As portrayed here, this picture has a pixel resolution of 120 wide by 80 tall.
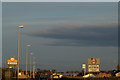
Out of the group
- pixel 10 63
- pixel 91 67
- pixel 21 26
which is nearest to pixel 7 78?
pixel 10 63

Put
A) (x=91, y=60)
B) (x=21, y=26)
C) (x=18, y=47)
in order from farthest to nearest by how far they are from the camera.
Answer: (x=18, y=47) → (x=21, y=26) → (x=91, y=60)

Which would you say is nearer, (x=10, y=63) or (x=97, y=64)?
(x=97, y=64)

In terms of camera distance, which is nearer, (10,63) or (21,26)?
(21,26)

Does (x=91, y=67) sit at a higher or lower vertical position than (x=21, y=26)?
lower

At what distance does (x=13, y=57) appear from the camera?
53844mm

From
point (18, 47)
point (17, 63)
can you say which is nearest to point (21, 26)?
point (18, 47)

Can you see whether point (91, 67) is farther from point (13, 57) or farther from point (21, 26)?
point (13, 57)

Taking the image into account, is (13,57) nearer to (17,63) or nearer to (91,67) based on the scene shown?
(17,63)

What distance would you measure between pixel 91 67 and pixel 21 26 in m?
12.7

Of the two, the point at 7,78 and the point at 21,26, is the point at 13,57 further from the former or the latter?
the point at 21,26

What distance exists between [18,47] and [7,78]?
4.95 metres

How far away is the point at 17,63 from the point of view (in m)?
53.0

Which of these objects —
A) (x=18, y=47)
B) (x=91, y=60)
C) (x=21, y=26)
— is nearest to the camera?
(x=91, y=60)

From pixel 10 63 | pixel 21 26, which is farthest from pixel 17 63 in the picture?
pixel 21 26
